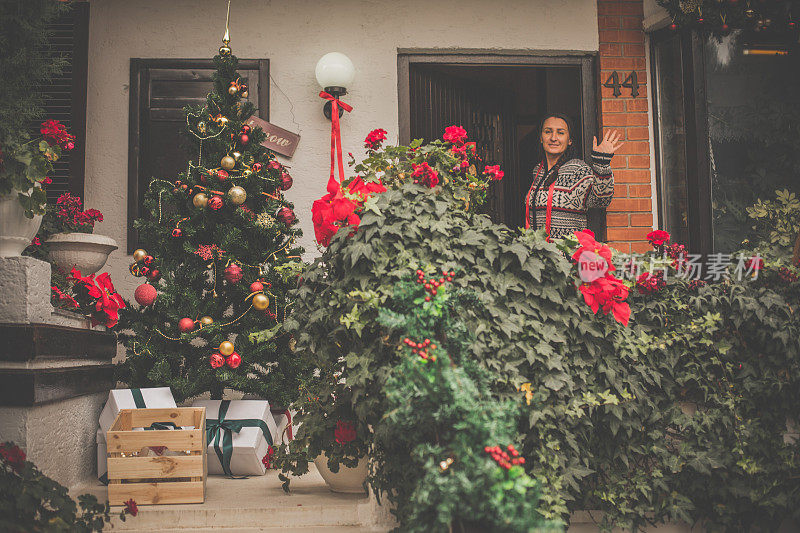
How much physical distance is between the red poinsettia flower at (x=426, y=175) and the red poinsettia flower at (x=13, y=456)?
199cm

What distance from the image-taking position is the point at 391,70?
5188mm

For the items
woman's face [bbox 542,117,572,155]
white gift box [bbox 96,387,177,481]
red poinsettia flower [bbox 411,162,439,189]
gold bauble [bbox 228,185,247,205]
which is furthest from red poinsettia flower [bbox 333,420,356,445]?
woman's face [bbox 542,117,572,155]

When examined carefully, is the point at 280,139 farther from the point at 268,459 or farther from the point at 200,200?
the point at 268,459

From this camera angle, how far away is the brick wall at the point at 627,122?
16.7 feet

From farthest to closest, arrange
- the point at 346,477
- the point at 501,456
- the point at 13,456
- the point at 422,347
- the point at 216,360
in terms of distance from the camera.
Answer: the point at 216,360, the point at 346,477, the point at 13,456, the point at 422,347, the point at 501,456

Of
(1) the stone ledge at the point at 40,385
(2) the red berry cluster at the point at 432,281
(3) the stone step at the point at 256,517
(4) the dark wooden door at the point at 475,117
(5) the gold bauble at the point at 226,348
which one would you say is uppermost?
(4) the dark wooden door at the point at 475,117

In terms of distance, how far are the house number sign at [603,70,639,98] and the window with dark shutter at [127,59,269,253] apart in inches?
104

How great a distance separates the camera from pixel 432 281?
93.2 inches

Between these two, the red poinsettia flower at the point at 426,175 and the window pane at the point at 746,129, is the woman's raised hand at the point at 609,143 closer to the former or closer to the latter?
the window pane at the point at 746,129

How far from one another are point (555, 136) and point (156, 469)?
11.2 feet

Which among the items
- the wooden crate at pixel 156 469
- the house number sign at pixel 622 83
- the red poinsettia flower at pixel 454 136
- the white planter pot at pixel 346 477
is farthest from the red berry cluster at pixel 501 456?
the house number sign at pixel 622 83

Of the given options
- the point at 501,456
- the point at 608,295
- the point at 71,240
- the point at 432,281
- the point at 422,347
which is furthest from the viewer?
the point at 71,240

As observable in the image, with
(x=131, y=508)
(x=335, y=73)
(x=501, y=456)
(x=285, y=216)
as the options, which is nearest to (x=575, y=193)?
(x=335, y=73)

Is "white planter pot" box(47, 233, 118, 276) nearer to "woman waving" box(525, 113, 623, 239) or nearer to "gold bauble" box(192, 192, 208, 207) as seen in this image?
"gold bauble" box(192, 192, 208, 207)
